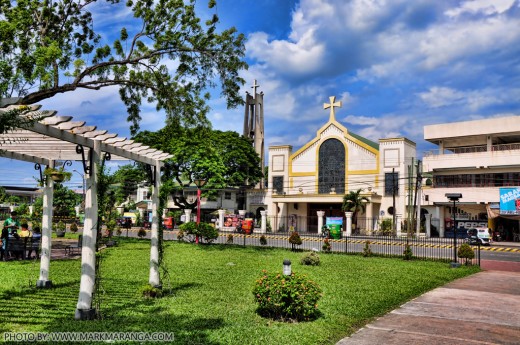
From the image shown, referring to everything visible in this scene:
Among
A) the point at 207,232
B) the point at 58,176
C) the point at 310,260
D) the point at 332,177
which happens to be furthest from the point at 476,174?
the point at 58,176

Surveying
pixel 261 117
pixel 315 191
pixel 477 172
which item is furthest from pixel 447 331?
pixel 261 117

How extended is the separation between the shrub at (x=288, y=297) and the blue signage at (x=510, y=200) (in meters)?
35.9

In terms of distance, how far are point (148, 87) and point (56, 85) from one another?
4.54 meters

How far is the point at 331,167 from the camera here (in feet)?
165

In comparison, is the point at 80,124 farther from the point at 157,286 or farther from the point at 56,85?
the point at 56,85

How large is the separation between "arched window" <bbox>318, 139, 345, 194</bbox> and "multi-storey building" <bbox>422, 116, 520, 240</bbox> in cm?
976

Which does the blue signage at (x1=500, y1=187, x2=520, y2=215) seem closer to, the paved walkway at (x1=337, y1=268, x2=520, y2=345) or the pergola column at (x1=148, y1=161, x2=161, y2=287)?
the paved walkway at (x1=337, y1=268, x2=520, y2=345)

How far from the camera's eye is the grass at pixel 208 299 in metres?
7.07

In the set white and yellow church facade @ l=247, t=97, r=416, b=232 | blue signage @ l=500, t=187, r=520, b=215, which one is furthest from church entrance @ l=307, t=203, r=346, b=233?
blue signage @ l=500, t=187, r=520, b=215

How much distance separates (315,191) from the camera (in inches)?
1984

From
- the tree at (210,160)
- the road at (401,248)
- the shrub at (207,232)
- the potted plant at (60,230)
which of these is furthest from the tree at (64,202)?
the shrub at (207,232)

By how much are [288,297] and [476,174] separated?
38.9m

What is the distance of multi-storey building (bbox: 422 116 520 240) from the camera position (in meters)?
38.5

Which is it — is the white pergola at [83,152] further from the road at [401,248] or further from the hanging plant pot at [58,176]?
the road at [401,248]
